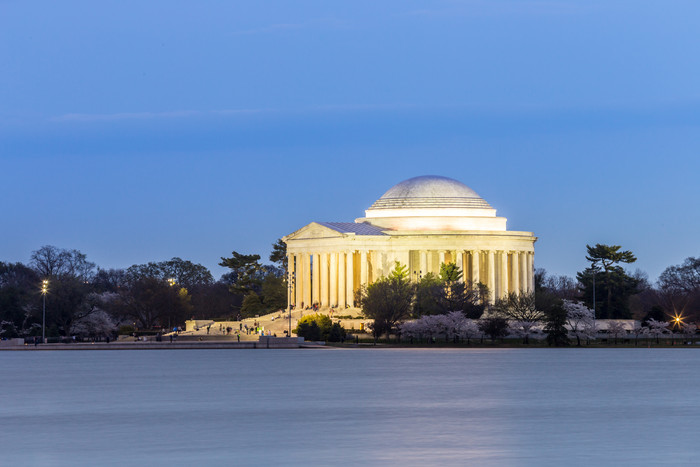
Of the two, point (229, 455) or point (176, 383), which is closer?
point (229, 455)

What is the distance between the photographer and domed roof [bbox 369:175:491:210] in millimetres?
191250

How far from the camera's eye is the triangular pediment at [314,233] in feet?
600

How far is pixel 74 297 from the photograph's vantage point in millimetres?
160125

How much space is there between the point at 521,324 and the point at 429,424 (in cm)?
10170

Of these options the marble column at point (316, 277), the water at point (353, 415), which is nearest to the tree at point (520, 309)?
the marble column at point (316, 277)

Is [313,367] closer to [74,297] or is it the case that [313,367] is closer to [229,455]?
[229,455]

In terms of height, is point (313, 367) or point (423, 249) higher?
point (423, 249)

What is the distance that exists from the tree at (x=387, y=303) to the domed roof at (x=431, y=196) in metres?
32.6

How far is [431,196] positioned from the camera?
630ft

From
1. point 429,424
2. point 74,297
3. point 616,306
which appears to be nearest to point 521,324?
point 616,306

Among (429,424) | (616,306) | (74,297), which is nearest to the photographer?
(429,424)

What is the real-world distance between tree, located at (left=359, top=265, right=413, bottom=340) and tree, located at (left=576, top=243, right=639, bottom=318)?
32217 millimetres

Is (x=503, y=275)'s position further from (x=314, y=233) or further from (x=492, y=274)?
(x=314, y=233)

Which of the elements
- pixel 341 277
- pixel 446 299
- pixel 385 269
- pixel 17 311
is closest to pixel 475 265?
pixel 385 269
